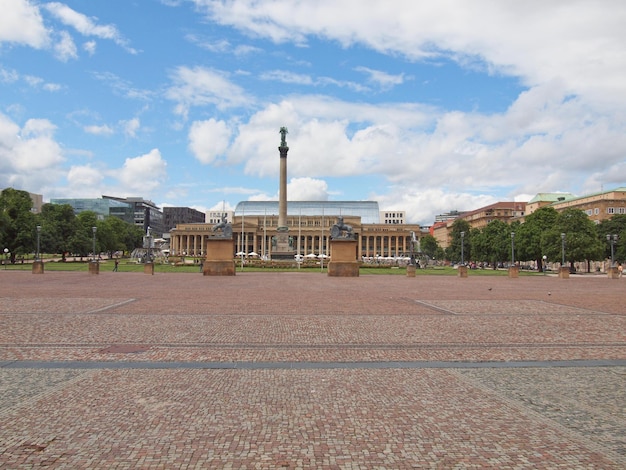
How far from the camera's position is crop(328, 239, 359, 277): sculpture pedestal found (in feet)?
161

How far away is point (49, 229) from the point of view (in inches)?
3649

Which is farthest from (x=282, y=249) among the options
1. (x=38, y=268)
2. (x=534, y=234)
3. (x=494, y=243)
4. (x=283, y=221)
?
(x=38, y=268)

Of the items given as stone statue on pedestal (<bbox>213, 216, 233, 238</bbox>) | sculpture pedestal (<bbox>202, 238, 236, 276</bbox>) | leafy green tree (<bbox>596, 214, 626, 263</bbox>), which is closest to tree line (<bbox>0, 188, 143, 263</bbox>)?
sculpture pedestal (<bbox>202, 238, 236, 276</bbox>)

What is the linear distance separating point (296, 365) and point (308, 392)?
2.06 m

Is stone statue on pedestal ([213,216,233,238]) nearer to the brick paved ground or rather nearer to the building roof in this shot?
the brick paved ground

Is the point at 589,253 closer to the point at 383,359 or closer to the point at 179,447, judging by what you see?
the point at 383,359

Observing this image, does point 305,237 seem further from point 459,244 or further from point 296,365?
point 296,365

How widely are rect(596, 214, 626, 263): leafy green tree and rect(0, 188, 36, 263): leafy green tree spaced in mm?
92316

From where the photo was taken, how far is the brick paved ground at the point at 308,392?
5926 mm

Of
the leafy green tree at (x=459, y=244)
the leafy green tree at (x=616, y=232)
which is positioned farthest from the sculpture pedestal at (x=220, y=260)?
the leafy green tree at (x=459, y=244)

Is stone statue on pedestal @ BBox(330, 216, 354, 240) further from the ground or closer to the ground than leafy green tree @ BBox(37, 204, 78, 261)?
closer to the ground

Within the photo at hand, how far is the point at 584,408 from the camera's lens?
7750 millimetres

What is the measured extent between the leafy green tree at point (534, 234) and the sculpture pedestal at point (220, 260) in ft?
187

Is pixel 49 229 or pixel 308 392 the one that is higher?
pixel 49 229
